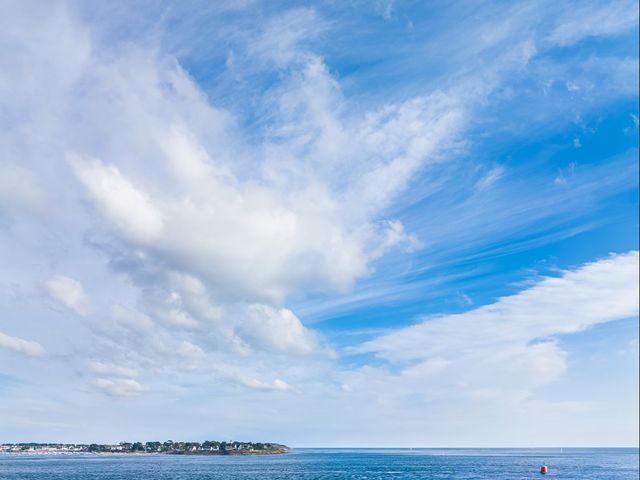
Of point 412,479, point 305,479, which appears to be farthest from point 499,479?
point 305,479

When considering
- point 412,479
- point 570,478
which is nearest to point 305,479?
point 412,479

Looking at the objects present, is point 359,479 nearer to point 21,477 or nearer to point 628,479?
point 628,479

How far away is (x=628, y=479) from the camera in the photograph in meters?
145

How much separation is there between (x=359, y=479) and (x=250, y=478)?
3415cm

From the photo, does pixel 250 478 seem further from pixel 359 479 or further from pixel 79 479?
pixel 79 479

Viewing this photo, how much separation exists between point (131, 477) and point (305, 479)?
55366 millimetres

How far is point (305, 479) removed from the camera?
144 metres

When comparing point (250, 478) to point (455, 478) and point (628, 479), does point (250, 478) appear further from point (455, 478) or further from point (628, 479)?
point (628, 479)

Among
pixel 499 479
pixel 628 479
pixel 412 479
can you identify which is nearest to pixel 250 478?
pixel 412 479

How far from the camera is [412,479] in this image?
484 ft

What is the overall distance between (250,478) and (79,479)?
51.7 metres

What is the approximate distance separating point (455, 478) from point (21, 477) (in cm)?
13462

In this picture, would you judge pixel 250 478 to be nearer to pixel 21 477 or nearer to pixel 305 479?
pixel 305 479

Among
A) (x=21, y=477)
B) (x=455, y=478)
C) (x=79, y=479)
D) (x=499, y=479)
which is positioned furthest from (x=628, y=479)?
(x=21, y=477)
